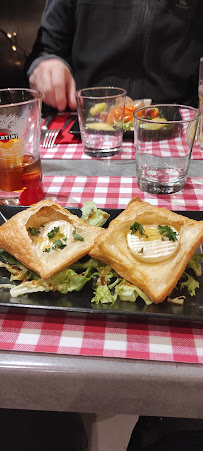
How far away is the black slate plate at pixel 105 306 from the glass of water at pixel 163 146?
0.52 meters

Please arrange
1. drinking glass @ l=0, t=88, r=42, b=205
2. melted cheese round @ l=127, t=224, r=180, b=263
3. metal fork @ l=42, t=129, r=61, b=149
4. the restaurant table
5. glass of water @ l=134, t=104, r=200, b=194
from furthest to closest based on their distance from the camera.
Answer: metal fork @ l=42, t=129, r=61, b=149 < glass of water @ l=134, t=104, r=200, b=194 < drinking glass @ l=0, t=88, r=42, b=205 < melted cheese round @ l=127, t=224, r=180, b=263 < the restaurant table

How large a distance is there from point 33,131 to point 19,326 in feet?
1.99

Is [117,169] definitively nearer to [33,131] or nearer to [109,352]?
[33,131]

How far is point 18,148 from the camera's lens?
1083 mm

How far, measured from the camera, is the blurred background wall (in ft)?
10.0

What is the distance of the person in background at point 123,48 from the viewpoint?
2094 mm

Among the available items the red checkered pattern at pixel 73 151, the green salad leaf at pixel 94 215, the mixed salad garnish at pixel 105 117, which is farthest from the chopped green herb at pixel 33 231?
the mixed salad garnish at pixel 105 117

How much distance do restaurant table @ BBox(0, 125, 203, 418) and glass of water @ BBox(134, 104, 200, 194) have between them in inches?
26.7

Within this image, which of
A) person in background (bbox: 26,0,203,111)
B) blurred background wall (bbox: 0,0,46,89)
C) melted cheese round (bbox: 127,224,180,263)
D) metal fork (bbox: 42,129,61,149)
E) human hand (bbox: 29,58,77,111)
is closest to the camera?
melted cheese round (bbox: 127,224,180,263)

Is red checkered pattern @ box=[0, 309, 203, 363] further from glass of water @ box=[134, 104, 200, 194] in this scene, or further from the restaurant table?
glass of water @ box=[134, 104, 200, 194]

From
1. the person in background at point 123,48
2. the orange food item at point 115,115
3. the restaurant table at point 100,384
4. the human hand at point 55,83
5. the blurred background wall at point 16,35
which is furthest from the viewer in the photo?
the blurred background wall at point 16,35

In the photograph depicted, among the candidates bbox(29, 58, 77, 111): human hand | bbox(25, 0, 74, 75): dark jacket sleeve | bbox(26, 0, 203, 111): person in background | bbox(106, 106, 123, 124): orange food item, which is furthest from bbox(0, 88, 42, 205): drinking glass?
bbox(25, 0, 74, 75): dark jacket sleeve

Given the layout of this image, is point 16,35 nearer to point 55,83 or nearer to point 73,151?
point 55,83

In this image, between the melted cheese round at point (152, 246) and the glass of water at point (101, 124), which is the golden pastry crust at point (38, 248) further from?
the glass of water at point (101, 124)
